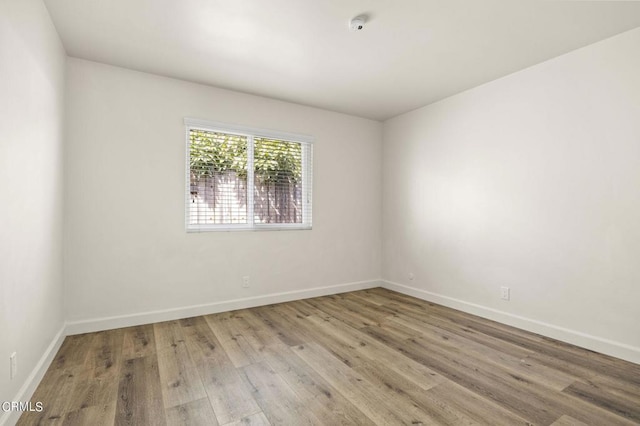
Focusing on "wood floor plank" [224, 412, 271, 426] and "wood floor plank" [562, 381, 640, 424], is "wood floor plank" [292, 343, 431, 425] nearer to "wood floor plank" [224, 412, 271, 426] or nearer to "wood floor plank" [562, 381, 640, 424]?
"wood floor plank" [224, 412, 271, 426]

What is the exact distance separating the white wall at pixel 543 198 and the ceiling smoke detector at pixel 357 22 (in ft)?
6.09

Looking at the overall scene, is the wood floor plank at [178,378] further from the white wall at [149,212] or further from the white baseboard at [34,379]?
the white wall at [149,212]

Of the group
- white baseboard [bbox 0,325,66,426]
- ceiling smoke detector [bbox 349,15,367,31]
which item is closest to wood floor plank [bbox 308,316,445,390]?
white baseboard [bbox 0,325,66,426]

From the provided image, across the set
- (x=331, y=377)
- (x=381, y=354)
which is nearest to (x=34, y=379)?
(x=331, y=377)

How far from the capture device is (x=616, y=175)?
2.53m

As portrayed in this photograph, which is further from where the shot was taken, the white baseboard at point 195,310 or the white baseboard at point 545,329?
the white baseboard at point 195,310

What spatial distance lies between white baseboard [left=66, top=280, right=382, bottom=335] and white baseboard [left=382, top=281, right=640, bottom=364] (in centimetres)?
125

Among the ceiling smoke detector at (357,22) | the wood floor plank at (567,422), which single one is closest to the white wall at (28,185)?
the ceiling smoke detector at (357,22)

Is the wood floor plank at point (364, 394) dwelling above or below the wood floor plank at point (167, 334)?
below

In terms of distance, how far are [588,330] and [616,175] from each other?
1312 millimetres

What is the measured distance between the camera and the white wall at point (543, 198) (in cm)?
250

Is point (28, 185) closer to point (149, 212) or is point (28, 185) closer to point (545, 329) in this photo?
point (149, 212)

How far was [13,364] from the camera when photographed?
1666mm

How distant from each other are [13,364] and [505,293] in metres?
3.89
